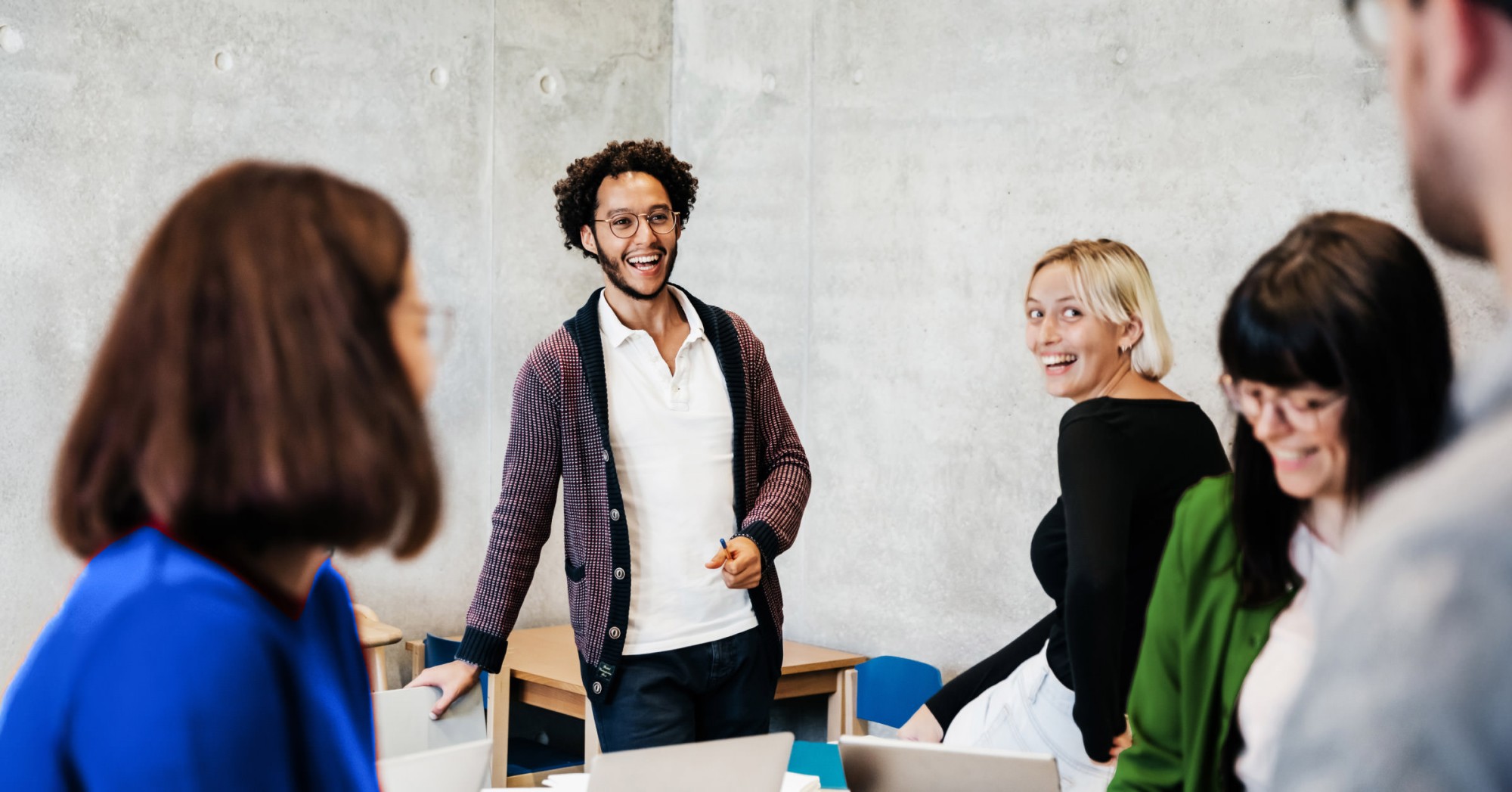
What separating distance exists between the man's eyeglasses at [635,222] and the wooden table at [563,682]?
1.62 meters

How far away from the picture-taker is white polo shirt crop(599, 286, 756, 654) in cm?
261

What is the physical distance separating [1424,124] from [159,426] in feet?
2.22

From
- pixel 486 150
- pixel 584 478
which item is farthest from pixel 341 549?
pixel 486 150

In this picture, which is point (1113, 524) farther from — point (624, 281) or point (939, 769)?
point (624, 281)

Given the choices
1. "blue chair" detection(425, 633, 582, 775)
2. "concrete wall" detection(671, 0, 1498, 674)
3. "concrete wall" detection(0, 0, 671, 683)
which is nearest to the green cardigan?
"concrete wall" detection(671, 0, 1498, 674)

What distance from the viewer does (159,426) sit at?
74 centimetres

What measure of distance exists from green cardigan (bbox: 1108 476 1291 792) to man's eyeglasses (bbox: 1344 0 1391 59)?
1073 mm

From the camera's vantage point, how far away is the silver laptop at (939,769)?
1.79 meters

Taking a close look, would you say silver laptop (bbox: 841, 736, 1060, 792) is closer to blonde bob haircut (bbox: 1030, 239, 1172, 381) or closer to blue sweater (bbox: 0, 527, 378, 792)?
blonde bob haircut (bbox: 1030, 239, 1172, 381)

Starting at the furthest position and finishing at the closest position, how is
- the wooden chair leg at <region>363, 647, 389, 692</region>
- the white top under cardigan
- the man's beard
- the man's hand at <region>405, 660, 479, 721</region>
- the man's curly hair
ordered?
the wooden chair leg at <region>363, 647, 389, 692</region> → the man's curly hair → the man's beard → the man's hand at <region>405, 660, 479, 721</region> → the white top under cardigan

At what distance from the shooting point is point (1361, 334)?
1239 mm

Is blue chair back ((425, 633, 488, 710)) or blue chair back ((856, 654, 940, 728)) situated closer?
blue chair back ((856, 654, 940, 728))

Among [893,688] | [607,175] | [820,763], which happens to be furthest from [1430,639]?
[893,688]

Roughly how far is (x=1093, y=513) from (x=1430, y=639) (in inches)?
71.5
